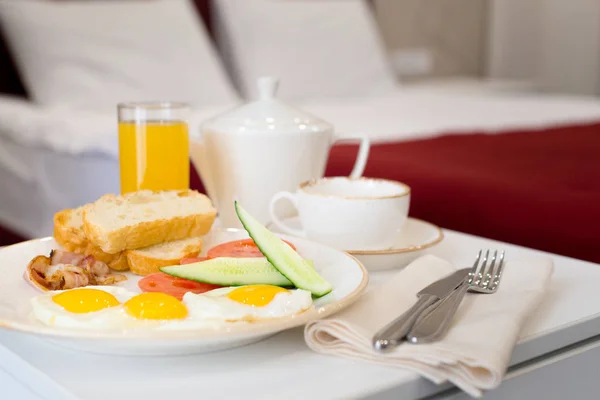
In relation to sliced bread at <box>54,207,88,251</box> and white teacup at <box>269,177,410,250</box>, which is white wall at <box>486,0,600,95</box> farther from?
sliced bread at <box>54,207,88,251</box>

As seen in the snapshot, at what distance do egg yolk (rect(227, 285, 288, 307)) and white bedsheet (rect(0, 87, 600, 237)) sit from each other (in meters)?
1.10

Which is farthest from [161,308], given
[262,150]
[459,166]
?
[459,166]

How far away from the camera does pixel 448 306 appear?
2.31ft

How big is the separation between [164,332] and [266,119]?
1.74 feet

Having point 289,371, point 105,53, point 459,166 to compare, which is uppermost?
point 105,53

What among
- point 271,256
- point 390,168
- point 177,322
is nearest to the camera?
point 177,322

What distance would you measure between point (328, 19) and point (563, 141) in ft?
4.40

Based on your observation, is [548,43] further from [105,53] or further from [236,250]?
[236,250]

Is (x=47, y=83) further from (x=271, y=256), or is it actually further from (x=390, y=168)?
(x=271, y=256)

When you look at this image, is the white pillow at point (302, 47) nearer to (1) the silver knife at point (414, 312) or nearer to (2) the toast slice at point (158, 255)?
(2) the toast slice at point (158, 255)

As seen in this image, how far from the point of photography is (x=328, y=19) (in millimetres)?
3029

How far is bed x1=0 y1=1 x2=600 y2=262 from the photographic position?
131 centimetres

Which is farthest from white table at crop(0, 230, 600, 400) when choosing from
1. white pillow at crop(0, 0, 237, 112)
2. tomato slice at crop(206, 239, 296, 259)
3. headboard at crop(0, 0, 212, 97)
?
headboard at crop(0, 0, 212, 97)

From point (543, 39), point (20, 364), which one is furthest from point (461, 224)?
point (543, 39)
